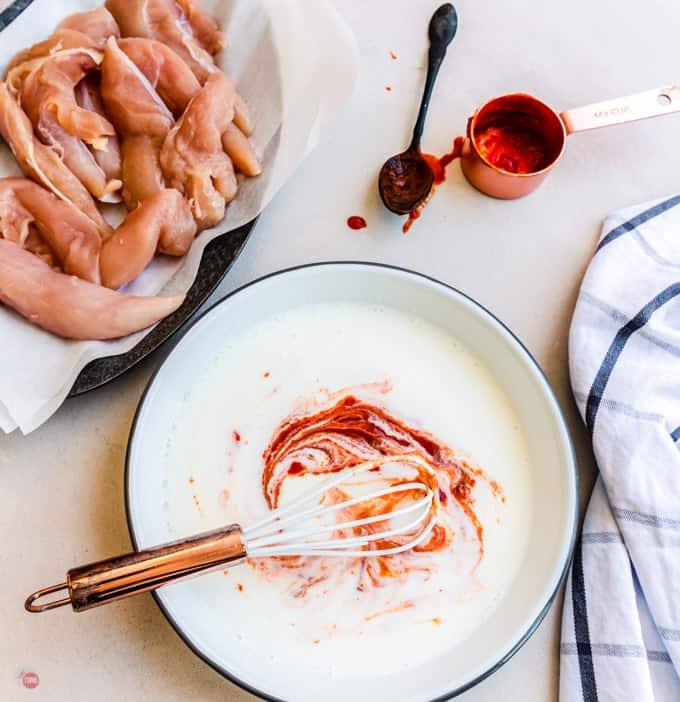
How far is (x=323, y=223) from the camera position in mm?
1171

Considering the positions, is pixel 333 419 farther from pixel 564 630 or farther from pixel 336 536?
pixel 564 630

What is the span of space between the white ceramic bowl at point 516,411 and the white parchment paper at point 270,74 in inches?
4.5

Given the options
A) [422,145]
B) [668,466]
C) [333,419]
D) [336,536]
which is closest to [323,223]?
[422,145]

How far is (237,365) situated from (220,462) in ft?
0.43

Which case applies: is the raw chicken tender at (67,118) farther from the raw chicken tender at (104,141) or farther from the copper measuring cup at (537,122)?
the copper measuring cup at (537,122)

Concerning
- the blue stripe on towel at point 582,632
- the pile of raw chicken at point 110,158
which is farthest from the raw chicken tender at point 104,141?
the blue stripe on towel at point 582,632

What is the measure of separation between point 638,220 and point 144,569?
83 cm

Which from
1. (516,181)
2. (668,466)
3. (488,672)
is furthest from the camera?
(516,181)

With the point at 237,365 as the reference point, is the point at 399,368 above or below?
below

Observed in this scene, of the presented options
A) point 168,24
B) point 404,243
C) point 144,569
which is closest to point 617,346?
point 404,243

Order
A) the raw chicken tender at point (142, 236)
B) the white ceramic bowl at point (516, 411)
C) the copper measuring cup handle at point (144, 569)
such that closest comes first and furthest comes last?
1. the copper measuring cup handle at point (144, 569)
2. the white ceramic bowl at point (516, 411)
3. the raw chicken tender at point (142, 236)

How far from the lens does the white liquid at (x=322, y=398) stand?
0.94 meters

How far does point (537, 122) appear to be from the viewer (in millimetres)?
1158

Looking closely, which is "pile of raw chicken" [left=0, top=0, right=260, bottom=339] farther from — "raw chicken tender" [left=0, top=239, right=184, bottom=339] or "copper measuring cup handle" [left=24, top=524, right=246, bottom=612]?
"copper measuring cup handle" [left=24, top=524, right=246, bottom=612]
